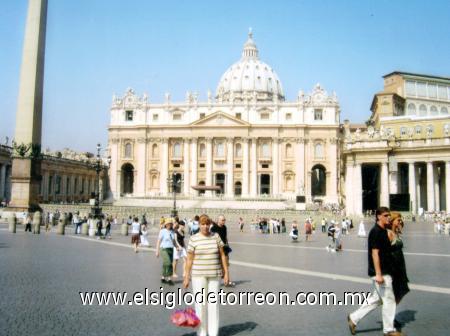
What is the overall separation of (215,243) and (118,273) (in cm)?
521

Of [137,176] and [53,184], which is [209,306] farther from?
[137,176]

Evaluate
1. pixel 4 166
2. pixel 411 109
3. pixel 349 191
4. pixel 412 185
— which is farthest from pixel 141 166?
pixel 412 185

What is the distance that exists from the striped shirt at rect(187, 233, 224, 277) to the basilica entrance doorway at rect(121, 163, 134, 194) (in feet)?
236

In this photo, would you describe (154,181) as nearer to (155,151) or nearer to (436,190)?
(155,151)

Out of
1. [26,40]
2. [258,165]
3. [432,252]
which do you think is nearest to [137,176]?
[258,165]

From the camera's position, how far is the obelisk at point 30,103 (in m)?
23.5

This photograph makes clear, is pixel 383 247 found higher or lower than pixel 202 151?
lower

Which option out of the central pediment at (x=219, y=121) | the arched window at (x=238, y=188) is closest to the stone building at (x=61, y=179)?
the central pediment at (x=219, y=121)

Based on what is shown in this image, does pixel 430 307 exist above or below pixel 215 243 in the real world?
below

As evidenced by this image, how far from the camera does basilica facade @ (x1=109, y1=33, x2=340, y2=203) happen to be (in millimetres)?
71375

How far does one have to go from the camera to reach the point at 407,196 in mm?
38281

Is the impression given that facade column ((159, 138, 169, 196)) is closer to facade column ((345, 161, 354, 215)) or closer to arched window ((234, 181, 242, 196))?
arched window ((234, 181, 242, 196))

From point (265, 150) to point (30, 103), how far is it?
51.9 meters

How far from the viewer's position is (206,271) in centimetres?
578
